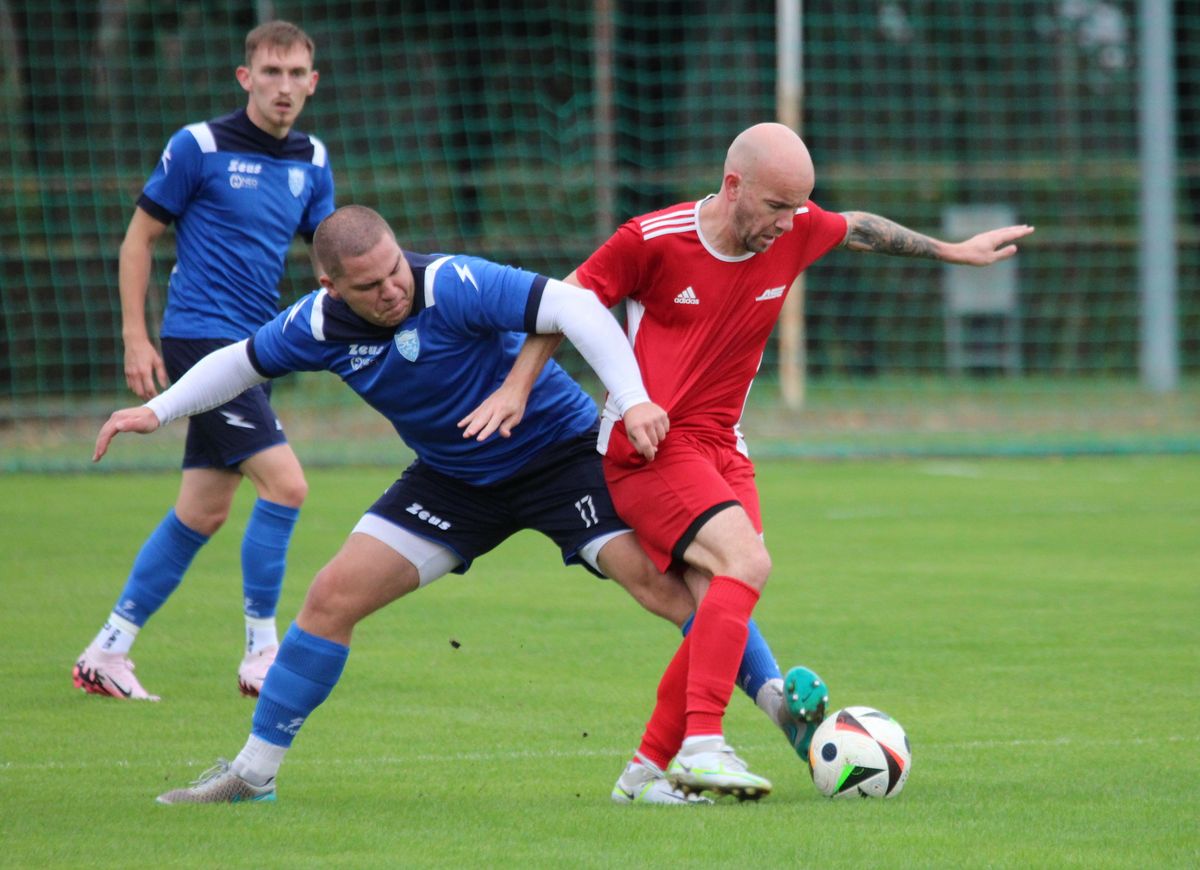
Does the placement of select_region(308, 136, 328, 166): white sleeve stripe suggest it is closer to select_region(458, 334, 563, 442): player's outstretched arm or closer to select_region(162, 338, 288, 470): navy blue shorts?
select_region(162, 338, 288, 470): navy blue shorts

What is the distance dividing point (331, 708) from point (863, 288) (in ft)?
56.4

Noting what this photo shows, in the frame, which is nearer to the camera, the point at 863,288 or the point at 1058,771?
the point at 1058,771

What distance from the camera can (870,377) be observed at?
2133cm

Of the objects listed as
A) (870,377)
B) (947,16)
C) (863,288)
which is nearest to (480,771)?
(870,377)

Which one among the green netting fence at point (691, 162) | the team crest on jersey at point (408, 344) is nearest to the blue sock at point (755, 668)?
the team crest on jersey at point (408, 344)

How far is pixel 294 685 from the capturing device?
4984 millimetres

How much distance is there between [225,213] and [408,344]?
2.36 m

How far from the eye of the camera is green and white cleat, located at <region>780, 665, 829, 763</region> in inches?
197

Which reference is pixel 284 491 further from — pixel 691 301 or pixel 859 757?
pixel 859 757

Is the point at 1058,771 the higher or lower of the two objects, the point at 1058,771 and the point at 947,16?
the lower

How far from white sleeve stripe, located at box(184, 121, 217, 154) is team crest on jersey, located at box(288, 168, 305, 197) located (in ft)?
1.03

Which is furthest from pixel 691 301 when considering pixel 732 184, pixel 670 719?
pixel 670 719

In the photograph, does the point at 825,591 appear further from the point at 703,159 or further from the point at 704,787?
the point at 703,159

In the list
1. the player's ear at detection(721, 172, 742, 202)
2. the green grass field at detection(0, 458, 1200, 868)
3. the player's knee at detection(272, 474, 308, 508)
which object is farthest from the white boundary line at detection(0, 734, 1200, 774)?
the player's ear at detection(721, 172, 742, 202)
